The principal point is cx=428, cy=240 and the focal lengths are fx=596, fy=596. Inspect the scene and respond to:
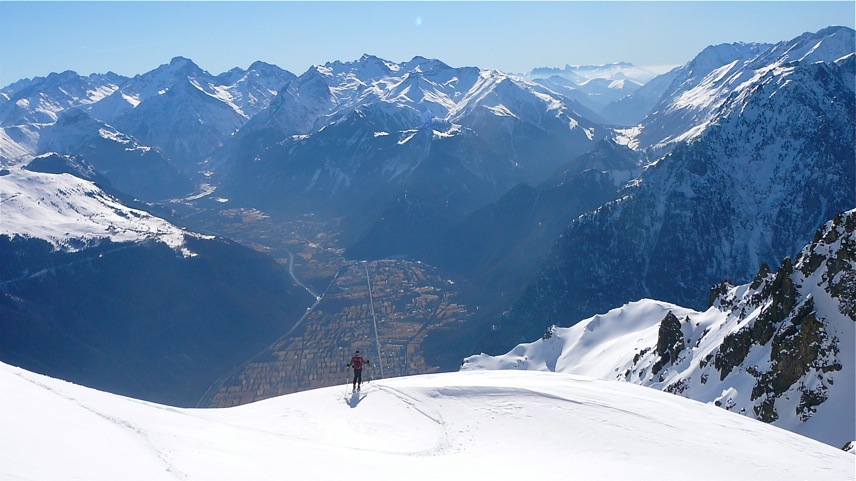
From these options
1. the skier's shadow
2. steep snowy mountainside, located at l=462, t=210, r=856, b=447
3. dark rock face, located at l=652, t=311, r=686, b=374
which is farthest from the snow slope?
dark rock face, located at l=652, t=311, r=686, b=374

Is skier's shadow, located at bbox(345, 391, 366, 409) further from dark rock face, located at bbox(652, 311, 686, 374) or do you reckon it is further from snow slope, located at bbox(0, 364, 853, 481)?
dark rock face, located at bbox(652, 311, 686, 374)

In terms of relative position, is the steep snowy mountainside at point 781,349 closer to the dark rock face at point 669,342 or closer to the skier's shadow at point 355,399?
the dark rock face at point 669,342

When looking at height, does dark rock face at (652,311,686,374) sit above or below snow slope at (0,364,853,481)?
above

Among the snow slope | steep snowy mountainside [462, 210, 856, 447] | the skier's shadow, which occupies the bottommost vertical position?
the snow slope

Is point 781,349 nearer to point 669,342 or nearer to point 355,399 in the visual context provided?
point 669,342

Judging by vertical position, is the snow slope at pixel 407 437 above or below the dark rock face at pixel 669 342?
below

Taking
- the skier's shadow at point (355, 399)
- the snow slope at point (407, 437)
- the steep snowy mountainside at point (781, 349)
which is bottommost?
the snow slope at point (407, 437)

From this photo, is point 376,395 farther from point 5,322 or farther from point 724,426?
point 5,322

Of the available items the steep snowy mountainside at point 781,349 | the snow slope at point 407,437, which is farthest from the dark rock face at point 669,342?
the snow slope at point 407,437
